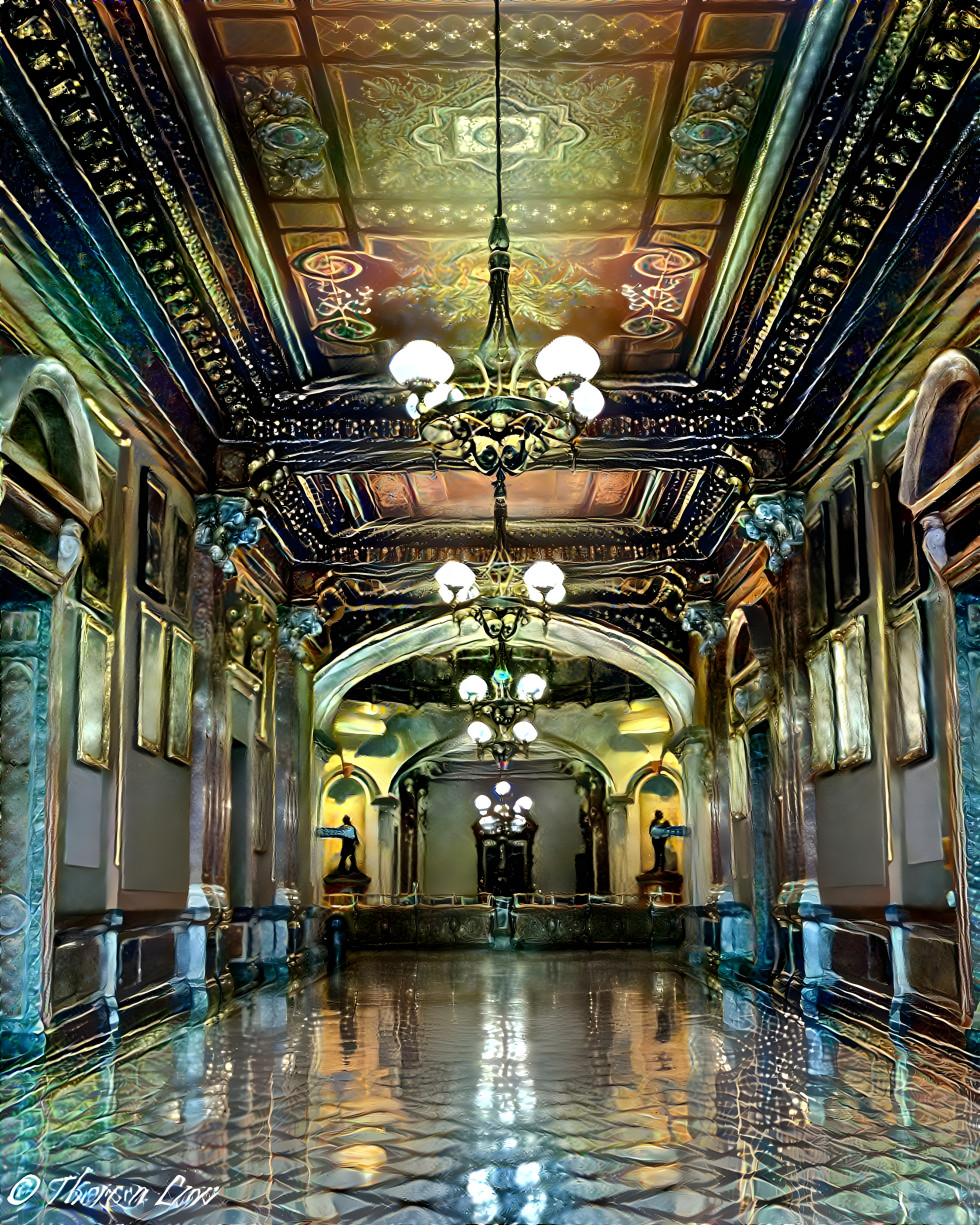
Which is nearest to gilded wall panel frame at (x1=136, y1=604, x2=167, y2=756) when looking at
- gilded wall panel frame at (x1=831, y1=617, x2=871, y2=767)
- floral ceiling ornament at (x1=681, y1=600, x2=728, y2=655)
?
gilded wall panel frame at (x1=831, y1=617, x2=871, y2=767)

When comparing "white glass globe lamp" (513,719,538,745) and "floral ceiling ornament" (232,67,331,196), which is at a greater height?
"floral ceiling ornament" (232,67,331,196)

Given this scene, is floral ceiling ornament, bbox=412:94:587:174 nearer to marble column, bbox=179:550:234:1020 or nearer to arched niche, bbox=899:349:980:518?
arched niche, bbox=899:349:980:518

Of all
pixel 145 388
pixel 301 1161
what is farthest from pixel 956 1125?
pixel 145 388

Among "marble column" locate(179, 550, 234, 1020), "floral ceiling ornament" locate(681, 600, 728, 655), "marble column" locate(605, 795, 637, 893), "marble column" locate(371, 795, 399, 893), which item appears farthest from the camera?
"marble column" locate(371, 795, 399, 893)

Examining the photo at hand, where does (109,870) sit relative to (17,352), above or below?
below

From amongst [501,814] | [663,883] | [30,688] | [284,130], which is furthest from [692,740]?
[501,814]

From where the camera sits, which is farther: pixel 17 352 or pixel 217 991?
pixel 217 991

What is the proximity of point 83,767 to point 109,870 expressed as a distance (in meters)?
0.71

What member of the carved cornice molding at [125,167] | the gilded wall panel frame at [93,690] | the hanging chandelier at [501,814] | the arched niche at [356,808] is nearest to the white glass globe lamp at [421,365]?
the carved cornice molding at [125,167]

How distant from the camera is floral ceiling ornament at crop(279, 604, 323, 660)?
518 inches

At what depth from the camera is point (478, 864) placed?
28.7 metres

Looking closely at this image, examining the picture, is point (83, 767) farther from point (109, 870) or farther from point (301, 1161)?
point (301, 1161)

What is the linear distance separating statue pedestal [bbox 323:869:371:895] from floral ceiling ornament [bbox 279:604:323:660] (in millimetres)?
10044

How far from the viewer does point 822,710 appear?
888 cm
